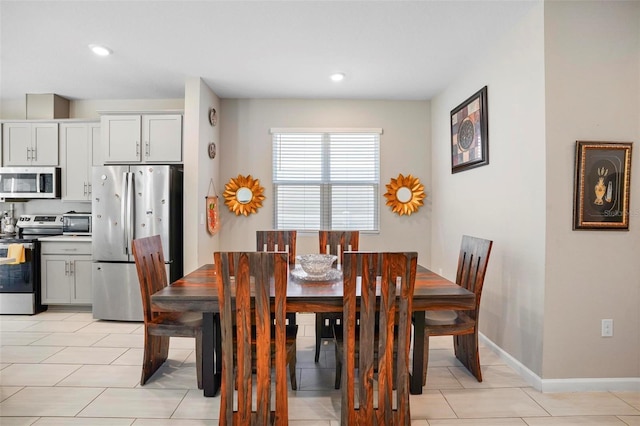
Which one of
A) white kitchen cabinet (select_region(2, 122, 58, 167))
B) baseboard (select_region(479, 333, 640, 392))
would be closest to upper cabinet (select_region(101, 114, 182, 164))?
white kitchen cabinet (select_region(2, 122, 58, 167))

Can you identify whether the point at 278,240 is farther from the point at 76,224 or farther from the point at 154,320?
the point at 76,224

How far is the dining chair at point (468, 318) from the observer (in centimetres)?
238

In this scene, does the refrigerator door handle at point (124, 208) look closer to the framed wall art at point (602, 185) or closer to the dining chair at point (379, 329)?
the dining chair at point (379, 329)

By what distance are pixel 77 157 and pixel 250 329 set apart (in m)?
3.70

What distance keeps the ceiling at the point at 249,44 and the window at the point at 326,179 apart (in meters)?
0.58

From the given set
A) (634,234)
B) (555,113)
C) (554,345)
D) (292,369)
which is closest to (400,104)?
(555,113)

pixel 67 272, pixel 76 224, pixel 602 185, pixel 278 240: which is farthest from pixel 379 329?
pixel 76 224

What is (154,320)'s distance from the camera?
7.94 ft

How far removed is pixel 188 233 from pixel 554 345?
3.31 metres

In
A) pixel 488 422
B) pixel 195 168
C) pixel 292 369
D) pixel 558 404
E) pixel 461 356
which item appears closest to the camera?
pixel 488 422

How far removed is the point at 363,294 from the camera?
1.76 metres

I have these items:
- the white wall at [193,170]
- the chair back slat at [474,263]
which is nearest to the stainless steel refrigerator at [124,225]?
the white wall at [193,170]

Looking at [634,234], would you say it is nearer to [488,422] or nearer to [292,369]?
[488,422]

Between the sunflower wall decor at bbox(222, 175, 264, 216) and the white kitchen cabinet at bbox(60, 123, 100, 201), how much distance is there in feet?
5.22
